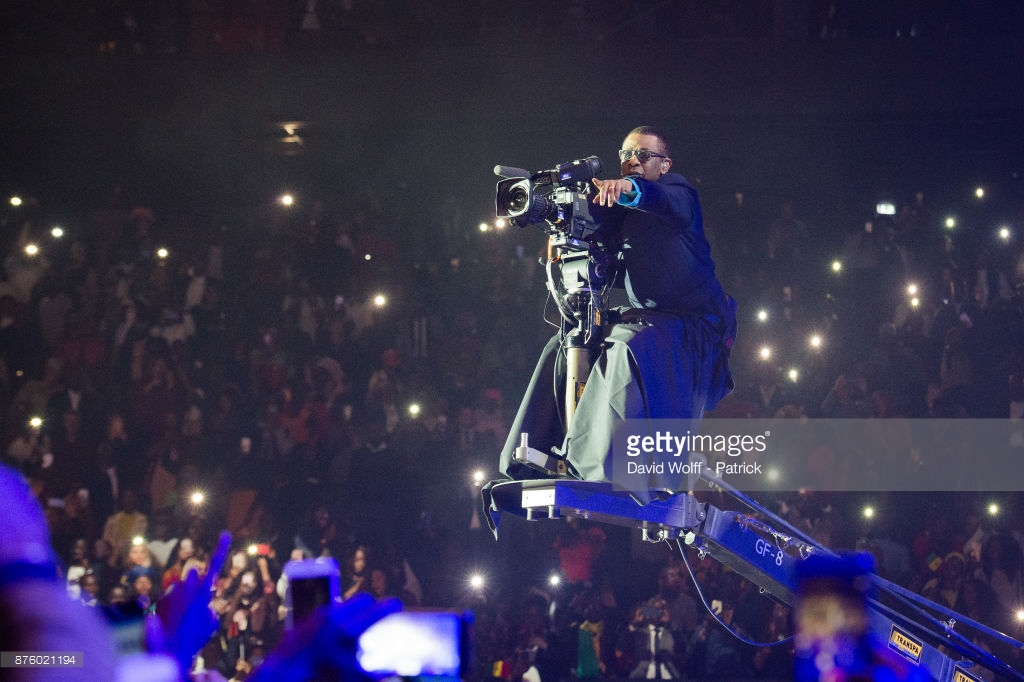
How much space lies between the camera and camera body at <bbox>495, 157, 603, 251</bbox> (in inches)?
126

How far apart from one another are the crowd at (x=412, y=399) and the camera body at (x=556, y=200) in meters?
3.90

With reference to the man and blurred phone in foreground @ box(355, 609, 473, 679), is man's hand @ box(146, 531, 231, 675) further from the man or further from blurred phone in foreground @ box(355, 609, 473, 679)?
the man

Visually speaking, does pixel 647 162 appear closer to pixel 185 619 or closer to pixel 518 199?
pixel 518 199

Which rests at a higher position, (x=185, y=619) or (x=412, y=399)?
(x=412, y=399)

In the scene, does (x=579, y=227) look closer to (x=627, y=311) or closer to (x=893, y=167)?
(x=627, y=311)

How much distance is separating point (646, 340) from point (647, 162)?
0.71 metres

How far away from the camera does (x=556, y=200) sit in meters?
3.24

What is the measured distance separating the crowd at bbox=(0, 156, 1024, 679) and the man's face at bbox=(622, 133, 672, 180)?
380 cm

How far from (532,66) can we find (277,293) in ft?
9.68

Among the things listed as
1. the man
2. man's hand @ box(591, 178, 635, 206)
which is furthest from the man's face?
man's hand @ box(591, 178, 635, 206)

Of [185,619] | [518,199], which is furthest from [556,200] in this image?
[185,619]

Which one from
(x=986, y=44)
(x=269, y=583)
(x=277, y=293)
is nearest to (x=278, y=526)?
(x=269, y=583)

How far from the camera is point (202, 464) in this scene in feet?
25.1

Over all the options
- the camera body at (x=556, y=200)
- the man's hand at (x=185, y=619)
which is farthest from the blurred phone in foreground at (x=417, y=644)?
the camera body at (x=556, y=200)
